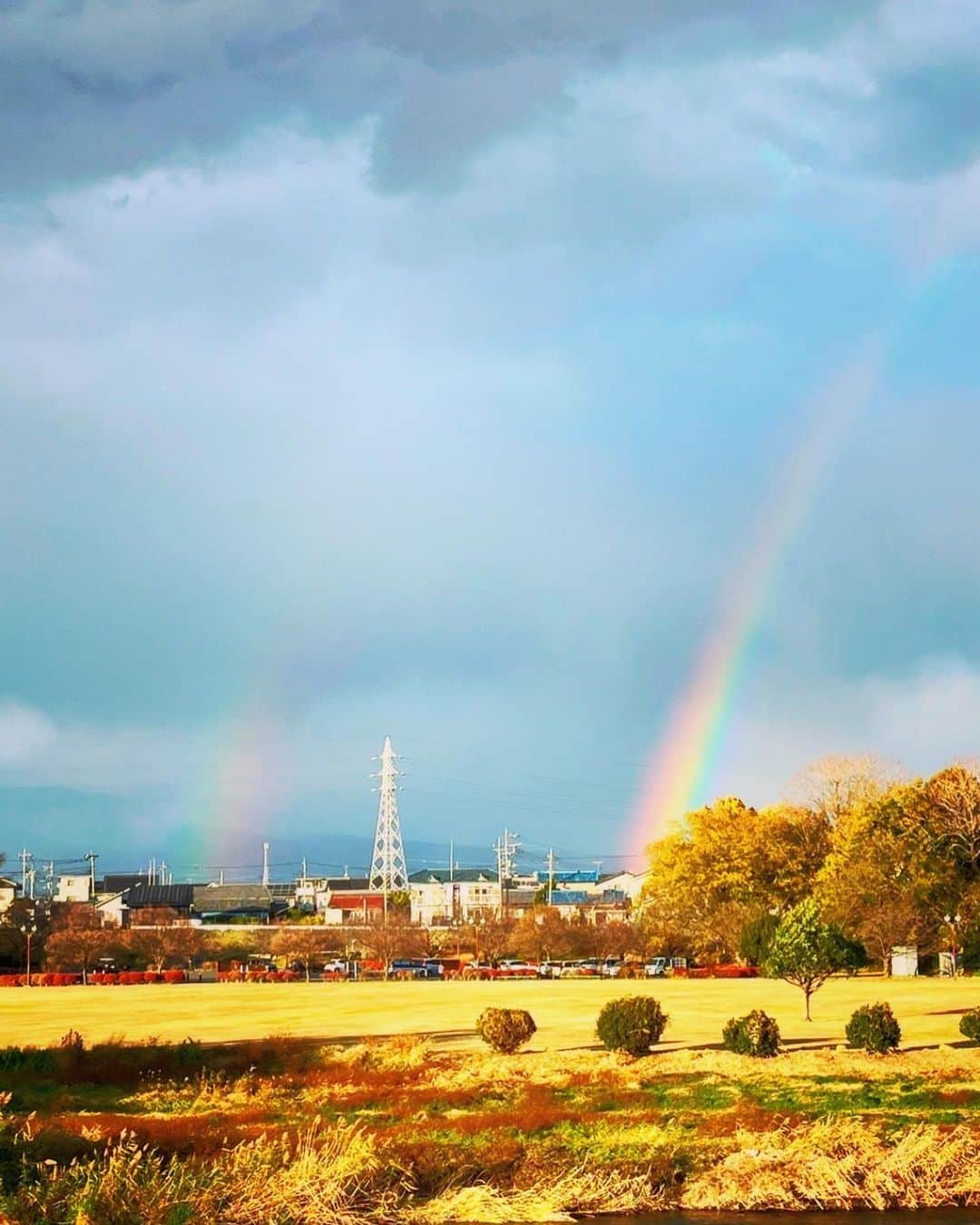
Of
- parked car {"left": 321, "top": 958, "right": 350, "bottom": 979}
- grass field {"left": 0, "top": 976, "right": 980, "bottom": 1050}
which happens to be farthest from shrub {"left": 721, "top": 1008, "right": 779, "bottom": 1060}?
parked car {"left": 321, "top": 958, "right": 350, "bottom": 979}

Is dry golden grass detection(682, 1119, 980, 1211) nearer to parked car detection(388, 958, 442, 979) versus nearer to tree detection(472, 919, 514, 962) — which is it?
parked car detection(388, 958, 442, 979)

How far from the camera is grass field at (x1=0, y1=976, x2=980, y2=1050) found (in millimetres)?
59562

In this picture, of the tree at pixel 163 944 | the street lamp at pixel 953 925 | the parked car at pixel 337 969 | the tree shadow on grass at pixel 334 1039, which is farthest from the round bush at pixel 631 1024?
the tree at pixel 163 944

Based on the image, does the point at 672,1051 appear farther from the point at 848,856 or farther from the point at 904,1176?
the point at 848,856

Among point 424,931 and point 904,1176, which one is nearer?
point 904,1176

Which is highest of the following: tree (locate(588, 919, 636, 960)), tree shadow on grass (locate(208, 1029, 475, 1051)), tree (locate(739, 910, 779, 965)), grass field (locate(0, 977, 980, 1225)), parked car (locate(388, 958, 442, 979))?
tree (locate(739, 910, 779, 965))

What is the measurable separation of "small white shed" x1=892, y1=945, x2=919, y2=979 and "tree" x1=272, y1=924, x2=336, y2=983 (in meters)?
57.1

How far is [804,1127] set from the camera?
105 ft

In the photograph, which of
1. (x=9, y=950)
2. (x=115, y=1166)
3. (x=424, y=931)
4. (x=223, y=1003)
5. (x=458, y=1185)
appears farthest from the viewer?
(x=424, y=931)

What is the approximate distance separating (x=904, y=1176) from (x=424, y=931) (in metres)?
128

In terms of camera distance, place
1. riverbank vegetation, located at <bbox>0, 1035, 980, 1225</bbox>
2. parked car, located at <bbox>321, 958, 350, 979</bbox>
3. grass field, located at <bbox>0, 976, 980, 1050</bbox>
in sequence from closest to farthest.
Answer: riverbank vegetation, located at <bbox>0, 1035, 980, 1225</bbox> → grass field, located at <bbox>0, 976, 980, 1050</bbox> → parked car, located at <bbox>321, 958, 350, 979</bbox>

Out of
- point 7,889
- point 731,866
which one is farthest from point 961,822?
point 7,889

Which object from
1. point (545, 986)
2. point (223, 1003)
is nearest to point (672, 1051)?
point (223, 1003)

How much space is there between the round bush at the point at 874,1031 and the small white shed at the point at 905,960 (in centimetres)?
6004
